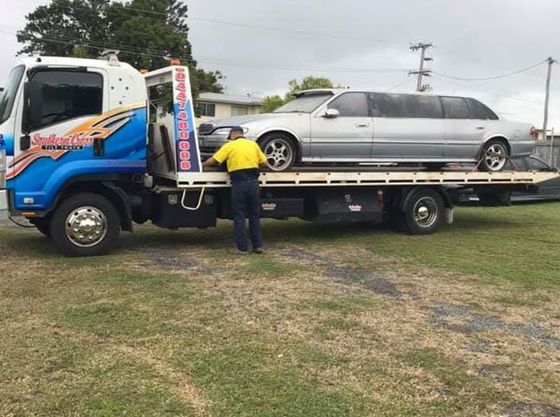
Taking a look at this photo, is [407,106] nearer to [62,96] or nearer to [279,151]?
[279,151]

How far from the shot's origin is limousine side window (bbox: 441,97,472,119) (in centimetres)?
1124

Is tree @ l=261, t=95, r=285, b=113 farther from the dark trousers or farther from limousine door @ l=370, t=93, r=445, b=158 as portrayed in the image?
the dark trousers

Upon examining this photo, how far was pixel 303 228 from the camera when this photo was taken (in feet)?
40.0

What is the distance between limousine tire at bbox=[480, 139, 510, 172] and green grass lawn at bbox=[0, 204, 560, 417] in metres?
2.50

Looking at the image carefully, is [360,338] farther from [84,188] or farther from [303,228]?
[303,228]

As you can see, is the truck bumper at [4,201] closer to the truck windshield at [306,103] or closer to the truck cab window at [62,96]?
the truck cab window at [62,96]

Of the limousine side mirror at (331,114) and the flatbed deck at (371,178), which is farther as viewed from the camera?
the limousine side mirror at (331,114)

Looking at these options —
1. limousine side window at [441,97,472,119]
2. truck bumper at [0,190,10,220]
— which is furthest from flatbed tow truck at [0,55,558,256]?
limousine side window at [441,97,472,119]

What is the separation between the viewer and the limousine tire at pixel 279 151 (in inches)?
381

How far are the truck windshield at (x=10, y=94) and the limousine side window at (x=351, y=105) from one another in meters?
4.33

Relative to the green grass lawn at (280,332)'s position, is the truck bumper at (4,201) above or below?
above

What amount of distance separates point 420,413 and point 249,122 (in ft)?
20.1

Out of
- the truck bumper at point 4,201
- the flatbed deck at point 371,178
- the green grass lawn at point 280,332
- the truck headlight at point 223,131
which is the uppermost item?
the truck headlight at point 223,131

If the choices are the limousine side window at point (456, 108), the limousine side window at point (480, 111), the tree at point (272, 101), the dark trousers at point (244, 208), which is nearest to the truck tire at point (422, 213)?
the limousine side window at point (456, 108)
